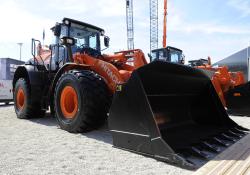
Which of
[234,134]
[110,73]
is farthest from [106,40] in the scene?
[234,134]

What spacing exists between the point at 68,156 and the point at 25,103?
4025 mm

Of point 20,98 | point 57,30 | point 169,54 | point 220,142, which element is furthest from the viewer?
point 169,54

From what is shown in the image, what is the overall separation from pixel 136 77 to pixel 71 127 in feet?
6.55

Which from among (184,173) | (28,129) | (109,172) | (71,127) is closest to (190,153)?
(184,173)

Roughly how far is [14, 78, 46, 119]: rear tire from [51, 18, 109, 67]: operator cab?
43.3 inches

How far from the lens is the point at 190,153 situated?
12.5ft

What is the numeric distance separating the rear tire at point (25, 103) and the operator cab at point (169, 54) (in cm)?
621

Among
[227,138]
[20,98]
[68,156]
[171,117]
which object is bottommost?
[68,156]

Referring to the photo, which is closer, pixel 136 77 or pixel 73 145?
pixel 136 77

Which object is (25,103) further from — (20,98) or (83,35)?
(83,35)

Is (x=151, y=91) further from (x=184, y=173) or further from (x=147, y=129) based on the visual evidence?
(x=184, y=173)

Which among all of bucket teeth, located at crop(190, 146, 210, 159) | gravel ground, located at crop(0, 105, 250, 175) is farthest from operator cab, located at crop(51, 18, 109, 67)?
bucket teeth, located at crop(190, 146, 210, 159)

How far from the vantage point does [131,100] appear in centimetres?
411

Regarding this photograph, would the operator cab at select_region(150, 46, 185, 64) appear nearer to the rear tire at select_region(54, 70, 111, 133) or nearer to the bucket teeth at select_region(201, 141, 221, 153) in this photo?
the rear tire at select_region(54, 70, 111, 133)
